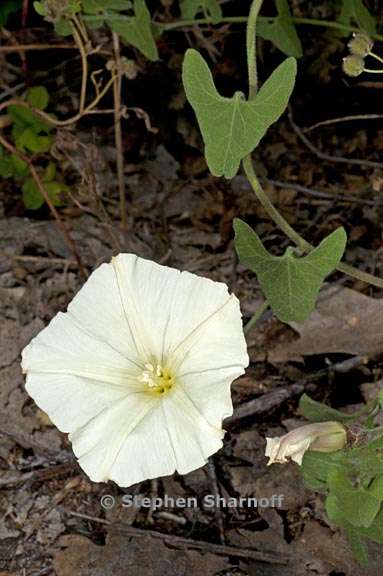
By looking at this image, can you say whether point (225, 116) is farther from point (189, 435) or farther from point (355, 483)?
point (355, 483)

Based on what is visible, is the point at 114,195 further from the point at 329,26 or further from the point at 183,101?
the point at 329,26

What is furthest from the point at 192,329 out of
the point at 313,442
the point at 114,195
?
the point at 114,195

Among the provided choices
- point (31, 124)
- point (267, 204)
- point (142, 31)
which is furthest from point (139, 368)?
point (31, 124)

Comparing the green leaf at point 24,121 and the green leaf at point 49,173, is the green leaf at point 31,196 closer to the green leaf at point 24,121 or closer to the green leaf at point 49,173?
the green leaf at point 49,173

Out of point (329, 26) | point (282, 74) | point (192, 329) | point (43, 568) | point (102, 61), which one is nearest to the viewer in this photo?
point (282, 74)

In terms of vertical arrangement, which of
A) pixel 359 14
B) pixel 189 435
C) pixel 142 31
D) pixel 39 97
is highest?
pixel 142 31

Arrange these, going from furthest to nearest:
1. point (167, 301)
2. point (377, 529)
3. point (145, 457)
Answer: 1. point (167, 301)
2. point (145, 457)
3. point (377, 529)

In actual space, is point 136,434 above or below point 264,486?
above

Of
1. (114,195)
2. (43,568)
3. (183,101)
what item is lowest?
(43,568)
